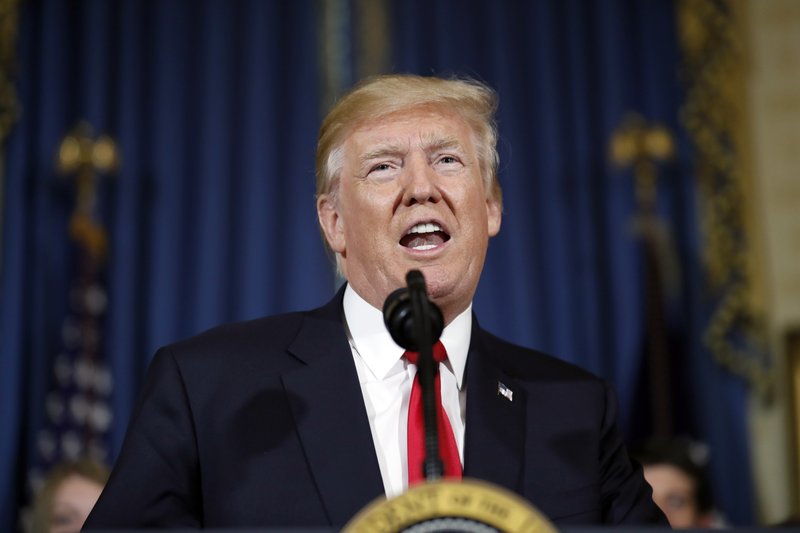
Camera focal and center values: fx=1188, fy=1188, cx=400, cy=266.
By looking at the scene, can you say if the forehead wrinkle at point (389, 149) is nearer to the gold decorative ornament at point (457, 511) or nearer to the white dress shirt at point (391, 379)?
the white dress shirt at point (391, 379)

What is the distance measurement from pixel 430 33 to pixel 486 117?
9.97 feet

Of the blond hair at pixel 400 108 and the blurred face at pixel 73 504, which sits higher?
the blond hair at pixel 400 108

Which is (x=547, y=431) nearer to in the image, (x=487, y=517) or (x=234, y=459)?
(x=234, y=459)

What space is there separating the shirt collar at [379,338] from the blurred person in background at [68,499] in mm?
1598

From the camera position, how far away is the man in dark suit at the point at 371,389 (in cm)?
171

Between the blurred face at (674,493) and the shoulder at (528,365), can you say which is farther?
the blurred face at (674,493)

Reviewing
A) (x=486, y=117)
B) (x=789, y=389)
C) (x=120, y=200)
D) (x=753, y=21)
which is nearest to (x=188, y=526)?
(x=486, y=117)

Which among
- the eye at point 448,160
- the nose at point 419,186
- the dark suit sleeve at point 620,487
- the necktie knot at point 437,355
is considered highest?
the eye at point 448,160

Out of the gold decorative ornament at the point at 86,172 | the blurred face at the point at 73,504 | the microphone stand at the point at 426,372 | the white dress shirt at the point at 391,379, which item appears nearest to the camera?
the microphone stand at the point at 426,372

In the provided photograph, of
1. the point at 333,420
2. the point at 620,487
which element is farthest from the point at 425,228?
the point at 620,487

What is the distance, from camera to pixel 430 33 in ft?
17.0

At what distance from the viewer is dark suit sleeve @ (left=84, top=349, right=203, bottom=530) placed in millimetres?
1657

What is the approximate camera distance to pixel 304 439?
5.77ft

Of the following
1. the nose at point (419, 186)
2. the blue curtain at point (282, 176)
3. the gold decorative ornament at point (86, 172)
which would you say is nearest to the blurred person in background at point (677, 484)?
the blue curtain at point (282, 176)
